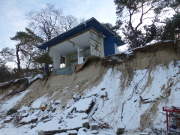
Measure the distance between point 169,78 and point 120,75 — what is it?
233cm

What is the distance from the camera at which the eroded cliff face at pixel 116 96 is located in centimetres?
585

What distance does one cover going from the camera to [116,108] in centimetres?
683

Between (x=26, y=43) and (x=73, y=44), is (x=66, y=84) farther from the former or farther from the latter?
(x=26, y=43)

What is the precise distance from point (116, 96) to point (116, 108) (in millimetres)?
698

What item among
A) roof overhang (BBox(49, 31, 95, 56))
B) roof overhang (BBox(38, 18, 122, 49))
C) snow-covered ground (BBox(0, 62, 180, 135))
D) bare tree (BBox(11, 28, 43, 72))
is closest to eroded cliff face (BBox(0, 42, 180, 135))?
snow-covered ground (BBox(0, 62, 180, 135))

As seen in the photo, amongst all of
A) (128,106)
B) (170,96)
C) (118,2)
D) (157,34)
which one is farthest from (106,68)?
(118,2)

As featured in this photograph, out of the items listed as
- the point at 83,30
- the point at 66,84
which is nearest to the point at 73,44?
the point at 83,30

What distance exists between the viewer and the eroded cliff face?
19.2 ft

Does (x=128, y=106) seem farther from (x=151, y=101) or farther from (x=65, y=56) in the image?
(x=65, y=56)

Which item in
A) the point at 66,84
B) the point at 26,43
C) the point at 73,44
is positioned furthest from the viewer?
the point at 26,43

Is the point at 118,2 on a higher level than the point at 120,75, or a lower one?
higher

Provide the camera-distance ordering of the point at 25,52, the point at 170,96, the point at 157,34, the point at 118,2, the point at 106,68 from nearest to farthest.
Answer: the point at 170,96, the point at 106,68, the point at 157,34, the point at 118,2, the point at 25,52

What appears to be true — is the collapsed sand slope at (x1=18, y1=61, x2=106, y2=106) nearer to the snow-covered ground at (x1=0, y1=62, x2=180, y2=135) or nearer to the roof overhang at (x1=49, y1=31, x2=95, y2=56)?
the snow-covered ground at (x1=0, y1=62, x2=180, y2=135)

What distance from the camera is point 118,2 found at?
1677cm
